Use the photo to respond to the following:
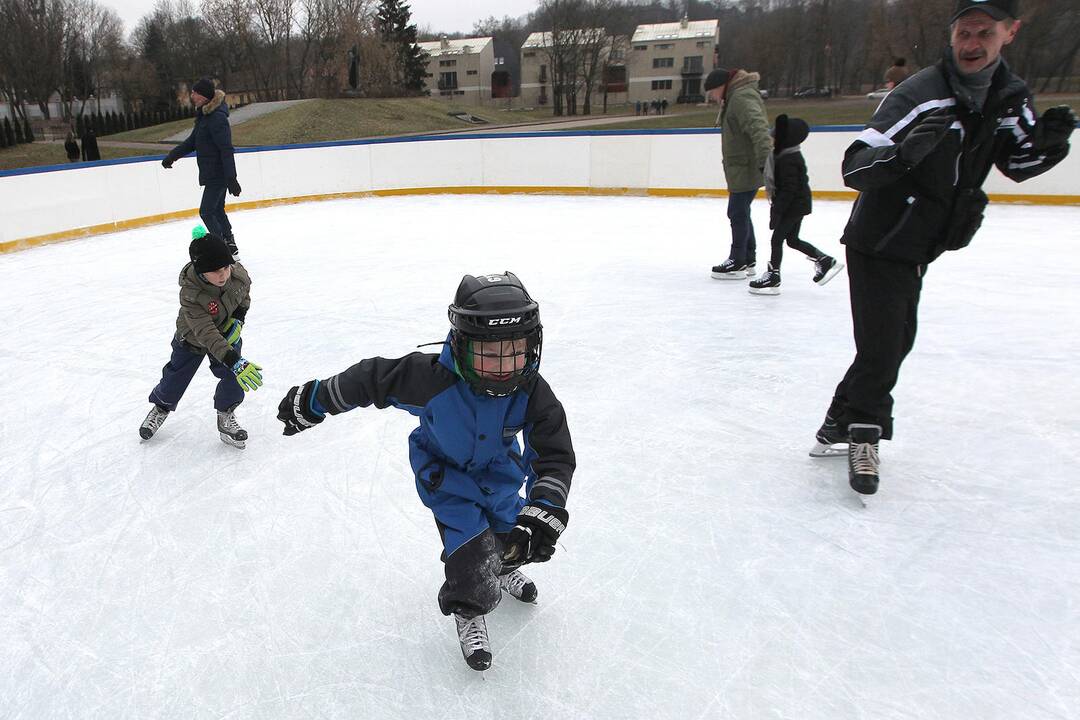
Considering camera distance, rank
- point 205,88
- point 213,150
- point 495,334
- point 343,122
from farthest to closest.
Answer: point 343,122, point 213,150, point 205,88, point 495,334

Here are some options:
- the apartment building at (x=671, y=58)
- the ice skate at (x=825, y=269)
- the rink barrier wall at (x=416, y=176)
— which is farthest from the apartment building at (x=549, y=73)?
the ice skate at (x=825, y=269)

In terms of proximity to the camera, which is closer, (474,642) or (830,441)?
(474,642)

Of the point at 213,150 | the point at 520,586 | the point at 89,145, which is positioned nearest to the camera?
the point at 520,586

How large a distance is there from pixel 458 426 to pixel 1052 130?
2.12 metres

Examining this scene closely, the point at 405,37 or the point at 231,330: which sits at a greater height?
the point at 405,37

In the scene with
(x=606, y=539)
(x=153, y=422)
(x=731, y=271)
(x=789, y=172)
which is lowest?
(x=606, y=539)

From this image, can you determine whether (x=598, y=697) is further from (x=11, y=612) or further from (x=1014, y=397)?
(x=1014, y=397)

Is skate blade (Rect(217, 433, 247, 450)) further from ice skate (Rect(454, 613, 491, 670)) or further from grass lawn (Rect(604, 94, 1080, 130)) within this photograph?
grass lawn (Rect(604, 94, 1080, 130))

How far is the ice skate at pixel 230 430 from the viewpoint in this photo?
300 centimetres

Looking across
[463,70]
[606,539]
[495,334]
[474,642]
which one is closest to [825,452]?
[606,539]

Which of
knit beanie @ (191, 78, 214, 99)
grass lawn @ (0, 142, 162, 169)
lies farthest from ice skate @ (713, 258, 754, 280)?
grass lawn @ (0, 142, 162, 169)

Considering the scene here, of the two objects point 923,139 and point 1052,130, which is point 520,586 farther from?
point 1052,130

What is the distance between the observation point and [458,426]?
5.28 ft

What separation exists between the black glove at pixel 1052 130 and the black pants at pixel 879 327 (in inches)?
19.9
